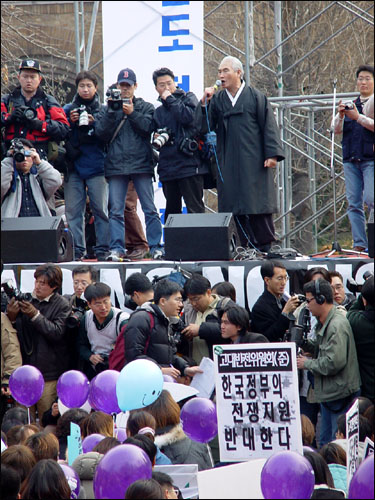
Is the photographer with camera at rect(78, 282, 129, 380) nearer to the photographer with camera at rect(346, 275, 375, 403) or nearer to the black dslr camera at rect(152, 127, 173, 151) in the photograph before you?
the photographer with camera at rect(346, 275, 375, 403)

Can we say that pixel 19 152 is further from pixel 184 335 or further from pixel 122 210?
pixel 184 335

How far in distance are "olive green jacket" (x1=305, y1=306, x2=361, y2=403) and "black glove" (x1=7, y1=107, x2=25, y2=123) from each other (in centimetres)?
329

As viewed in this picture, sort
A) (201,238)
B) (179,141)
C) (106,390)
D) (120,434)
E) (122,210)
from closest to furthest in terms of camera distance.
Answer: (120,434)
(106,390)
(201,238)
(179,141)
(122,210)

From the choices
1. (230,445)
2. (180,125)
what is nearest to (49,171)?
(180,125)

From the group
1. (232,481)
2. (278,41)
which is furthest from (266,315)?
(278,41)

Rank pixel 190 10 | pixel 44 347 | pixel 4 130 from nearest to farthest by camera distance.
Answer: pixel 44 347, pixel 4 130, pixel 190 10

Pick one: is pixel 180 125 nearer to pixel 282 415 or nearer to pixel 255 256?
pixel 255 256

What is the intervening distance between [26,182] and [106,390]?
123 inches

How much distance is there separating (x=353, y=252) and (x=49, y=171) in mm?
2527

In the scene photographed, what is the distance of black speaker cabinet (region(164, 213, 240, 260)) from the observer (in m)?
7.05

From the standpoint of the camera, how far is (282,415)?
399cm

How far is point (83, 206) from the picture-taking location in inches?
320

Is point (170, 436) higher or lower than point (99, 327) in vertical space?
lower

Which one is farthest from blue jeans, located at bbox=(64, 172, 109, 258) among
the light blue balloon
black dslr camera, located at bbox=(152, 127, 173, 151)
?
the light blue balloon
